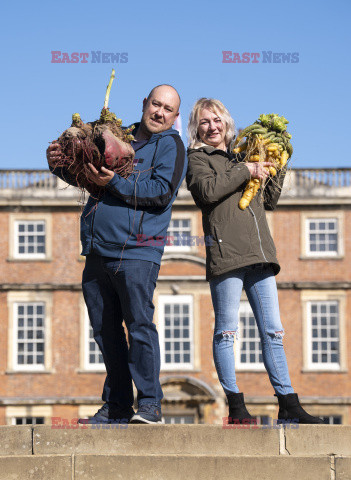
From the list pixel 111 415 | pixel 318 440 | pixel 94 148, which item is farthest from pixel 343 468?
pixel 94 148

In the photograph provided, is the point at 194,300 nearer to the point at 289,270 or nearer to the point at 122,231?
the point at 289,270

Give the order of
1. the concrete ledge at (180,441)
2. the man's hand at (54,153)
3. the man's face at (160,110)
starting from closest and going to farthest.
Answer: the concrete ledge at (180,441) < the man's hand at (54,153) < the man's face at (160,110)

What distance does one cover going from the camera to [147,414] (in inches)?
193

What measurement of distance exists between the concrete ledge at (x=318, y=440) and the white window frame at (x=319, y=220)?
21.1m

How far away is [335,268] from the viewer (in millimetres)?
25641

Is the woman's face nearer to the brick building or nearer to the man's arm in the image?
the man's arm

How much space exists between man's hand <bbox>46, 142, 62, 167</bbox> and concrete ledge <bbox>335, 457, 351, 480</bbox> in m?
2.29

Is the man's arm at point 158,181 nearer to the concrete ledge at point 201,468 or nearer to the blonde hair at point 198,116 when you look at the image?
the blonde hair at point 198,116

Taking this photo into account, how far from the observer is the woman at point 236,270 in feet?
16.8

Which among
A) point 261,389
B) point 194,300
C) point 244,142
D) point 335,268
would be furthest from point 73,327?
point 244,142

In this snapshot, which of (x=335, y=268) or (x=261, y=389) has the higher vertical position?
(x=335, y=268)

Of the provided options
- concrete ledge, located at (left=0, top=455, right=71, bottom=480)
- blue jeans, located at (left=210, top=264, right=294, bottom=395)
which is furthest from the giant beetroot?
concrete ledge, located at (left=0, top=455, right=71, bottom=480)

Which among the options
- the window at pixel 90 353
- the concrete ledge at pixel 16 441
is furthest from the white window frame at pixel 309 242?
the concrete ledge at pixel 16 441

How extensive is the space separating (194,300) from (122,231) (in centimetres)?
2051
